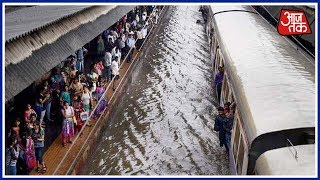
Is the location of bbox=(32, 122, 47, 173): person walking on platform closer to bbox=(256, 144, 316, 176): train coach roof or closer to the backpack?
the backpack

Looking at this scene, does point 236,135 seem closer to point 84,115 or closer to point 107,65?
point 84,115

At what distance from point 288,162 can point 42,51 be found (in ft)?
19.1

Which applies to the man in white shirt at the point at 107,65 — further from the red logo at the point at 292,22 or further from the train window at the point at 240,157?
the red logo at the point at 292,22

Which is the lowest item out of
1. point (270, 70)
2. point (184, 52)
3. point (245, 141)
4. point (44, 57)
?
point (184, 52)

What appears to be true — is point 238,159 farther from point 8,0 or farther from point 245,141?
point 8,0

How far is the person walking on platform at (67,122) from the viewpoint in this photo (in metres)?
10.0

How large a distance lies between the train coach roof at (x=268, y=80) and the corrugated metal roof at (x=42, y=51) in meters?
3.90

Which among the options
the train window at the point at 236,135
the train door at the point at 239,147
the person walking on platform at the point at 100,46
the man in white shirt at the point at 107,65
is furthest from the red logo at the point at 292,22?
the person walking on platform at the point at 100,46

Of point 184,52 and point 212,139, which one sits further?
point 184,52

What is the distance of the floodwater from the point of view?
34.4 ft

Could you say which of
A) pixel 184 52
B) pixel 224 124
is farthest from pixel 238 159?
pixel 184 52

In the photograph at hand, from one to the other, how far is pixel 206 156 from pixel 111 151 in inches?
95.2

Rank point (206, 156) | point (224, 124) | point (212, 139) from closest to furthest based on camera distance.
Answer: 1. point (224, 124)
2. point (206, 156)
3. point (212, 139)

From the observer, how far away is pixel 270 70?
30.0ft
